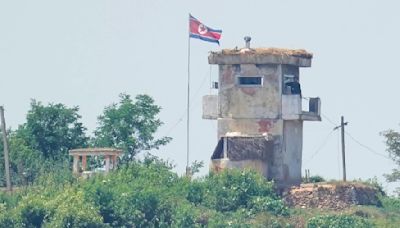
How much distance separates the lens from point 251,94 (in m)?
88.4

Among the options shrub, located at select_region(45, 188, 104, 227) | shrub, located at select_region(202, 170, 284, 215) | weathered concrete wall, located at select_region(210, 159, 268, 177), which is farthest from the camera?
weathered concrete wall, located at select_region(210, 159, 268, 177)

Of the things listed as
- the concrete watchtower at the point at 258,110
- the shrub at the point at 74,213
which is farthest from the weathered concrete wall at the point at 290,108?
the shrub at the point at 74,213

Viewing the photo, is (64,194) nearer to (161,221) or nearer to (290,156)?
(161,221)

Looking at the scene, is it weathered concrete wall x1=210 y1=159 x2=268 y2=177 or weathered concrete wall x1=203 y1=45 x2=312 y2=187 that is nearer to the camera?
weathered concrete wall x1=210 y1=159 x2=268 y2=177

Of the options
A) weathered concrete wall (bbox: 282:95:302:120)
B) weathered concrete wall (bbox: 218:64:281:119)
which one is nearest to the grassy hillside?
weathered concrete wall (bbox: 218:64:281:119)

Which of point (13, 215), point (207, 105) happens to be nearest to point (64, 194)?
point (13, 215)

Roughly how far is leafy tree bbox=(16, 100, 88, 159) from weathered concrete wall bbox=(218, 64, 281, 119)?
28.4 ft

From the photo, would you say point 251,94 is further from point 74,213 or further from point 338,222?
point 74,213

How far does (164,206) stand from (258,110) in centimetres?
578

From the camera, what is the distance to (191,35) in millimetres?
90500

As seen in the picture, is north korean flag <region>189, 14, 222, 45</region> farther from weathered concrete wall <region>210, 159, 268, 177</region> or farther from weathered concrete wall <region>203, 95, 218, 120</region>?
weathered concrete wall <region>210, 159, 268, 177</region>

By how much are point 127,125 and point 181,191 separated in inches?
323

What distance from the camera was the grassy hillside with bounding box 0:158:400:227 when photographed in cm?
8375

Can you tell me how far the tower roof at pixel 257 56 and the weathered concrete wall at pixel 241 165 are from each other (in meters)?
3.62
